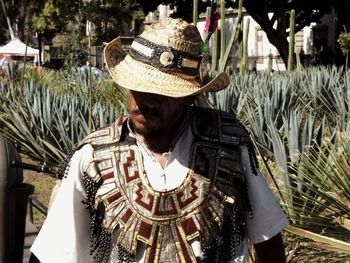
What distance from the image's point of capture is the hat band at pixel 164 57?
2375 millimetres

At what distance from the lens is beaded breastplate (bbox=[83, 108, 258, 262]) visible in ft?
7.70

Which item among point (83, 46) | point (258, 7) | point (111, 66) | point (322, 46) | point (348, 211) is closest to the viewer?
point (111, 66)

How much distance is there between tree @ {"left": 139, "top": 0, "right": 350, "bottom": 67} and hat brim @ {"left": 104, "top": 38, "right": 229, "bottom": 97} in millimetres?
25942

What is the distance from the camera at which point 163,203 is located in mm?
2344

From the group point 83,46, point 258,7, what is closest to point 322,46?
point 258,7

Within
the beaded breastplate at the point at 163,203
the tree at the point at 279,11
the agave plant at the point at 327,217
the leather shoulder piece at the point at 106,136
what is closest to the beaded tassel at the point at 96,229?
the beaded breastplate at the point at 163,203

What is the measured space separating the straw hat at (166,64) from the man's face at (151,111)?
49 mm

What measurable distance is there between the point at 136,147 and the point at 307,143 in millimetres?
3107

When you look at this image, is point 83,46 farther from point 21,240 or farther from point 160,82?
point 160,82

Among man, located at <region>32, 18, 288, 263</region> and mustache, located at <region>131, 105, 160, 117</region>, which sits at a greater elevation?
mustache, located at <region>131, 105, 160, 117</region>

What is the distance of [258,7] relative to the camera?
31.2 metres

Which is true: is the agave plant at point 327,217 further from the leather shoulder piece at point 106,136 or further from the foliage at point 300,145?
the leather shoulder piece at point 106,136

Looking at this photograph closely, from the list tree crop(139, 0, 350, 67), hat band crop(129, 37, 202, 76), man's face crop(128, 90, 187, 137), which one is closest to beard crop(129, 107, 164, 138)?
man's face crop(128, 90, 187, 137)

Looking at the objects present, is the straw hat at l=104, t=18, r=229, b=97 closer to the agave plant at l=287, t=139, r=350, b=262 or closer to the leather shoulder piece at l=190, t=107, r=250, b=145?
the leather shoulder piece at l=190, t=107, r=250, b=145
